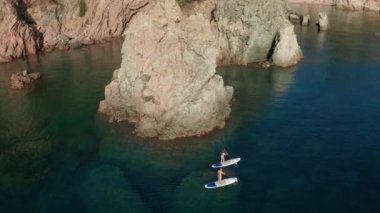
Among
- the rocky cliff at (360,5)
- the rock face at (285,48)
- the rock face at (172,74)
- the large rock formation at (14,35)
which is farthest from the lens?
the rocky cliff at (360,5)

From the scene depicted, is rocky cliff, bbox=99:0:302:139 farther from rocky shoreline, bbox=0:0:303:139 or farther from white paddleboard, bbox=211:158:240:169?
white paddleboard, bbox=211:158:240:169

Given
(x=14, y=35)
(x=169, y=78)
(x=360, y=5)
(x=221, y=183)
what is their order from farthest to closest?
(x=360, y=5) < (x=14, y=35) < (x=169, y=78) < (x=221, y=183)

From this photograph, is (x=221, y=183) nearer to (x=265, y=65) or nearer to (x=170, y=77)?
(x=170, y=77)

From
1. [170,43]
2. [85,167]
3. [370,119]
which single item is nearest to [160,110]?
[170,43]

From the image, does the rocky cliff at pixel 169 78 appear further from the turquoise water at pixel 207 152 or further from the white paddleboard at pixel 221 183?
the white paddleboard at pixel 221 183

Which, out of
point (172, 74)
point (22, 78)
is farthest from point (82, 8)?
point (172, 74)

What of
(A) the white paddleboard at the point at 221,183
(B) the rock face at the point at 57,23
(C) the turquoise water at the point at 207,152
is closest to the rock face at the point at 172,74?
(C) the turquoise water at the point at 207,152
